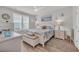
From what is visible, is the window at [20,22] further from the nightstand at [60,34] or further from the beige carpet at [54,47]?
the nightstand at [60,34]

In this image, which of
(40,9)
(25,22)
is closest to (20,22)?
(25,22)

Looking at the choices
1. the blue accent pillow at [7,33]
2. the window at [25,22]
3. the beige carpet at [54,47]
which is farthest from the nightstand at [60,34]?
the blue accent pillow at [7,33]

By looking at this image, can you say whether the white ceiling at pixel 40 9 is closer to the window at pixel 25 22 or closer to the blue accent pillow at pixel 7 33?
the window at pixel 25 22

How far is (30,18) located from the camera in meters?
1.65

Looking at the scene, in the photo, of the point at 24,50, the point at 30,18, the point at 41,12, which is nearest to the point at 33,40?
the point at 24,50

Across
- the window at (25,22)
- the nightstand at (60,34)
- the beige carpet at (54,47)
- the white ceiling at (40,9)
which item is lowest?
the beige carpet at (54,47)

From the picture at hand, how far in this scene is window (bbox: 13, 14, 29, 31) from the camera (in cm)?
162

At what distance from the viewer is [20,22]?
166 centimetres

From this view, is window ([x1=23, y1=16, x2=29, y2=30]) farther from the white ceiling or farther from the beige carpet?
the beige carpet

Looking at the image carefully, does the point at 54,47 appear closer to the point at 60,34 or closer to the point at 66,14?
the point at 60,34

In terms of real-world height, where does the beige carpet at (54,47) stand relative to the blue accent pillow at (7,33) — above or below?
below

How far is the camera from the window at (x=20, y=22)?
162cm
